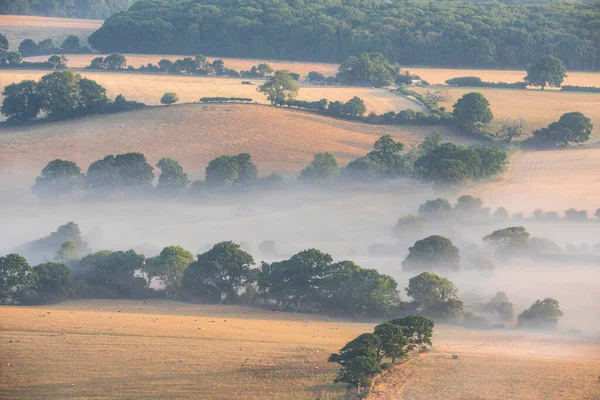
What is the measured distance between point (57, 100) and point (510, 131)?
158 feet

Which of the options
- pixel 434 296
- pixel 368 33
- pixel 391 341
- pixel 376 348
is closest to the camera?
pixel 376 348

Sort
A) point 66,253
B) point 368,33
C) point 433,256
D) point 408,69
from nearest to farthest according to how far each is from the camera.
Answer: point 433,256, point 66,253, point 408,69, point 368,33

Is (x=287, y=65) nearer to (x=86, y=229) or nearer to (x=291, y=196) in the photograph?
(x=291, y=196)

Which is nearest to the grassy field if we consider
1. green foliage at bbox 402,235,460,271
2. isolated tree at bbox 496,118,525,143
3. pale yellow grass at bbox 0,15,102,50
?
pale yellow grass at bbox 0,15,102,50

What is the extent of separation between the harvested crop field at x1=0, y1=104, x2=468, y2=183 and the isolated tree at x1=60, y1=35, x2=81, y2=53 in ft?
166

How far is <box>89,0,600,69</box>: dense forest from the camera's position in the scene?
5733 inches

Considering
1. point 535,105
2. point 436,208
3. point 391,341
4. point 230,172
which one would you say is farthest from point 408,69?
Result: point 391,341

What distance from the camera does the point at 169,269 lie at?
56.3m

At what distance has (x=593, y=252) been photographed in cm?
6656

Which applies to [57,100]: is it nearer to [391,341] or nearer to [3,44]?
[3,44]

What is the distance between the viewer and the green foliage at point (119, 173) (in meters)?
81.7

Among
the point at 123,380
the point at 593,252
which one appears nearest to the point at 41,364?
the point at 123,380

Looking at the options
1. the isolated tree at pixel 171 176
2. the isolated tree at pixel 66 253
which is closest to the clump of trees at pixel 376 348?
the isolated tree at pixel 66 253

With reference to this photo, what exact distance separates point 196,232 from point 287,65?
7274cm
